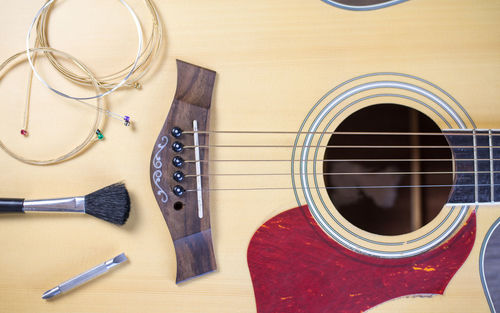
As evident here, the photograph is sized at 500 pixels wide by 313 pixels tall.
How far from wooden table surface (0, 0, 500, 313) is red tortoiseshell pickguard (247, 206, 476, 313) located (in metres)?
0.03

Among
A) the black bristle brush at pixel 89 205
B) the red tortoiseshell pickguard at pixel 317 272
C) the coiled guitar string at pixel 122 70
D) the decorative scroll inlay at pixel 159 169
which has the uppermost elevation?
the coiled guitar string at pixel 122 70

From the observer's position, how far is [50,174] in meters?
0.68

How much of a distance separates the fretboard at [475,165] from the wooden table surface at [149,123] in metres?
0.18

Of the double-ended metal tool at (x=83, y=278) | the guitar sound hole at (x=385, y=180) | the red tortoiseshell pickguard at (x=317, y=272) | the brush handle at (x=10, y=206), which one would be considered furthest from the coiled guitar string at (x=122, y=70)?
the guitar sound hole at (x=385, y=180)

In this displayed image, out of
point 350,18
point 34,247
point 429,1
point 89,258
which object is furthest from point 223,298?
point 429,1

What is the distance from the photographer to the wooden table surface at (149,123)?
67 centimetres

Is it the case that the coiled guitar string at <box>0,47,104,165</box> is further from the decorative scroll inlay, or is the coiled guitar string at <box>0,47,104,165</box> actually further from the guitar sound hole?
the guitar sound hole

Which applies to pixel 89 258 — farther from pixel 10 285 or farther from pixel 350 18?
pixel 350 18

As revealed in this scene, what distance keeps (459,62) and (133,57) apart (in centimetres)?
71

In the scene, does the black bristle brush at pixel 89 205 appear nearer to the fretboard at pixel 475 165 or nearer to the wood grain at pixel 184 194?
the wood grain at pixel 184 194

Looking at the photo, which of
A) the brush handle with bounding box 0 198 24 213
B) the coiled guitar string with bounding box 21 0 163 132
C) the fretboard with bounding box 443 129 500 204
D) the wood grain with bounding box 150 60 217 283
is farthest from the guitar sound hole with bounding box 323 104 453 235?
the brush handle with bounding box 0 198 24 213

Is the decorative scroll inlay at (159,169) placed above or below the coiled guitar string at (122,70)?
below

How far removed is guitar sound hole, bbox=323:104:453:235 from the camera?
0.88 m

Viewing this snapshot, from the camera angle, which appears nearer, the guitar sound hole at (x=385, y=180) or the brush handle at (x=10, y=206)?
the brush handle at (x=10, y=206)
